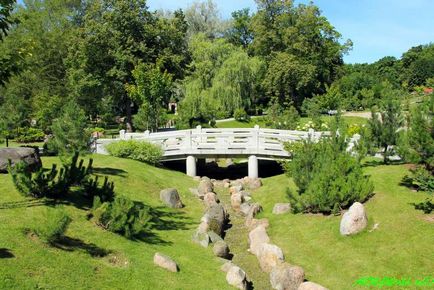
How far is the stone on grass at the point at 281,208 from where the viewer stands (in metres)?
15.2

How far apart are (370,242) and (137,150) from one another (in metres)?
13.4

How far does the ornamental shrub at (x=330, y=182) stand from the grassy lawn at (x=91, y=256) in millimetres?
3889

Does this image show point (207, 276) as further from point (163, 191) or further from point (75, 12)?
point (75, 12)

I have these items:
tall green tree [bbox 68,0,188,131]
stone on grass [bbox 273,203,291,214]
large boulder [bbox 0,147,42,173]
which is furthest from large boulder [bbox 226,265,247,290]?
tall green tree [bbox 68,0,188,131]

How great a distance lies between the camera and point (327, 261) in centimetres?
1118

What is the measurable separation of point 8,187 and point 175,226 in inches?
201

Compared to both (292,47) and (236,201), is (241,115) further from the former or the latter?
(236,201)

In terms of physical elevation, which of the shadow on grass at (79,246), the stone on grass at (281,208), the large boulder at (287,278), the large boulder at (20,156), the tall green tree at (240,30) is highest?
the tall green tree at (240,30)

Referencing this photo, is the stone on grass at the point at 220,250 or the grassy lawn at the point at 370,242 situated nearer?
the grassy lawn at the point at 370,242

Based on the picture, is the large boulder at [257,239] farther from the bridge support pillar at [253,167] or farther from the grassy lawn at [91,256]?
the bridge support pillar at [253,167]

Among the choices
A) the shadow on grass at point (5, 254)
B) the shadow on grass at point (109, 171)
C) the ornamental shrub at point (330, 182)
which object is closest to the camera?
the shadow on grass at point (5, 254)

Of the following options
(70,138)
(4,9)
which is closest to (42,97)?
(70,138)

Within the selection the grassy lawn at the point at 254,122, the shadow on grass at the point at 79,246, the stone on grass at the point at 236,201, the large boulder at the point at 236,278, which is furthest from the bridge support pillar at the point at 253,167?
the grassy lawn at the point at 254,122

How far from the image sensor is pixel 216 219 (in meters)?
14.4
